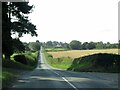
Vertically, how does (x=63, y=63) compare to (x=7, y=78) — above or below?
below

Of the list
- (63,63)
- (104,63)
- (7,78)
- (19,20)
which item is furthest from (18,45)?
(63,63)

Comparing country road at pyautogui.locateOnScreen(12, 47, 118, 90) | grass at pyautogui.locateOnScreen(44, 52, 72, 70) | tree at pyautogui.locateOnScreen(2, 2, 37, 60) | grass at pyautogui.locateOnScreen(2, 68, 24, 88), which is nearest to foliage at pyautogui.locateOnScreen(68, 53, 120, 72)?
tree at pyautogui.locateOnScreen(2, 2, 37, 60)

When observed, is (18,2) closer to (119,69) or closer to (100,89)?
(119,69)

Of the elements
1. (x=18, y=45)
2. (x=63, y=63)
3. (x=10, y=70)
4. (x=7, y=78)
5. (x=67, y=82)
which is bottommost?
(x=63, y=63)

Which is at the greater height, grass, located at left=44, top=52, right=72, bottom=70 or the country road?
the country road

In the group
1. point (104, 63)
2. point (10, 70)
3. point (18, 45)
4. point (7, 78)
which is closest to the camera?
point (7, 78)

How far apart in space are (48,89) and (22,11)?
1476 inches

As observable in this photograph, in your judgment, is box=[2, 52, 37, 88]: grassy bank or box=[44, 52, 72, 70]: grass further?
box=[44, 52, 72, 70]: grass

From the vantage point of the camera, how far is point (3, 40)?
45781mm

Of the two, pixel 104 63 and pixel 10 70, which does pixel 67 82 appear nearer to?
pixel 10 70

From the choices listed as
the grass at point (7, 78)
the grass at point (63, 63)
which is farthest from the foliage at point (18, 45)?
the grass at point (63, 63)

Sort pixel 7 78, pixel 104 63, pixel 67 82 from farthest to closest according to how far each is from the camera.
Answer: pixel 104 63, pixel 7 78, pixel 67 82

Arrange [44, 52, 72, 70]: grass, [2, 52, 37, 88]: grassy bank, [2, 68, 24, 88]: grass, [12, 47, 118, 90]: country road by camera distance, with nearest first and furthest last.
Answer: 1. [12, 47, 118, 90]: country road
2. [2, 68, 24, 88]: grass
3. [2, 52, 37, 88]: grassy bank
4. [44, 52, 72, 70]: grass

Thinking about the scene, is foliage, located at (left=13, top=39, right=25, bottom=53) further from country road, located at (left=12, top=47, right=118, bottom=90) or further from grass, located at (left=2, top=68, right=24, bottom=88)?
country road, located at (left=12, top=47, right=118, bottom=90)
